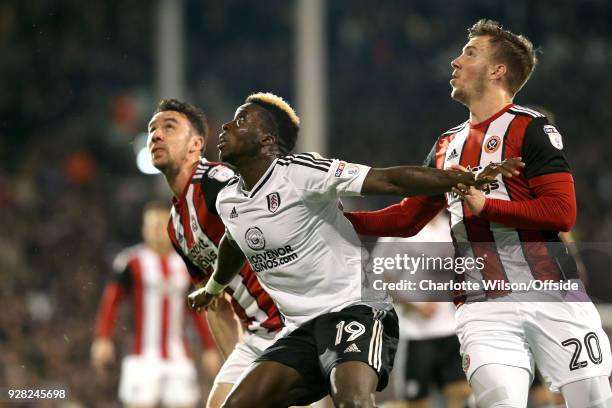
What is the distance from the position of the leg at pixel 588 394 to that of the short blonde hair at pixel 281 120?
5.70ft

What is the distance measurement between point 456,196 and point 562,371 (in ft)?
2.93

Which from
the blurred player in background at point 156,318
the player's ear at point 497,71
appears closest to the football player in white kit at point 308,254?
the player's ear at point 497,71

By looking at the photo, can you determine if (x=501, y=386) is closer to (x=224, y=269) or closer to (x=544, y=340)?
(x=544, y=340)

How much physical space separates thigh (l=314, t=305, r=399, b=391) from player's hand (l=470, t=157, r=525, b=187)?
2.65ft

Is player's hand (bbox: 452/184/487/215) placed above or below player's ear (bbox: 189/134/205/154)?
below

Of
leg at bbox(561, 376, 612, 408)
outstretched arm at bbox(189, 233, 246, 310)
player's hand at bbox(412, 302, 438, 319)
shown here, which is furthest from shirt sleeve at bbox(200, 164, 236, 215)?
player's hand at bbox(412, 302, 438, 319)

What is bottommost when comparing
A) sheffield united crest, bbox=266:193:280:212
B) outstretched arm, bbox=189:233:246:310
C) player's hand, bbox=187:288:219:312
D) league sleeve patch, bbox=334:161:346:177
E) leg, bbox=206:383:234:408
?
leg, bbox=206:383:234:408

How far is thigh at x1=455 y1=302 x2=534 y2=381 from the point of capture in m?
4.62

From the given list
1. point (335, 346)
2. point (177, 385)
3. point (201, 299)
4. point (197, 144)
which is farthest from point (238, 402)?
point (177, 385)

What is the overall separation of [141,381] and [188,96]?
33.6 feet

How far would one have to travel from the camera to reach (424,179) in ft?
15.0

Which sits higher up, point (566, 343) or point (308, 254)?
point (308, 254)

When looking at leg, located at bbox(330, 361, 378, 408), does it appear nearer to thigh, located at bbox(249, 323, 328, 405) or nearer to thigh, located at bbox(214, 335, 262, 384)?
thigh, located at bbox(249, 323, 328, 405)

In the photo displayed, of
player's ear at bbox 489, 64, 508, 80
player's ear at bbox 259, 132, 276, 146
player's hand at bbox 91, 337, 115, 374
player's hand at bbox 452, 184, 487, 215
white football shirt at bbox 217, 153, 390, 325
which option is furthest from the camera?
player's hand at bbox 91, 337, 115, 374
